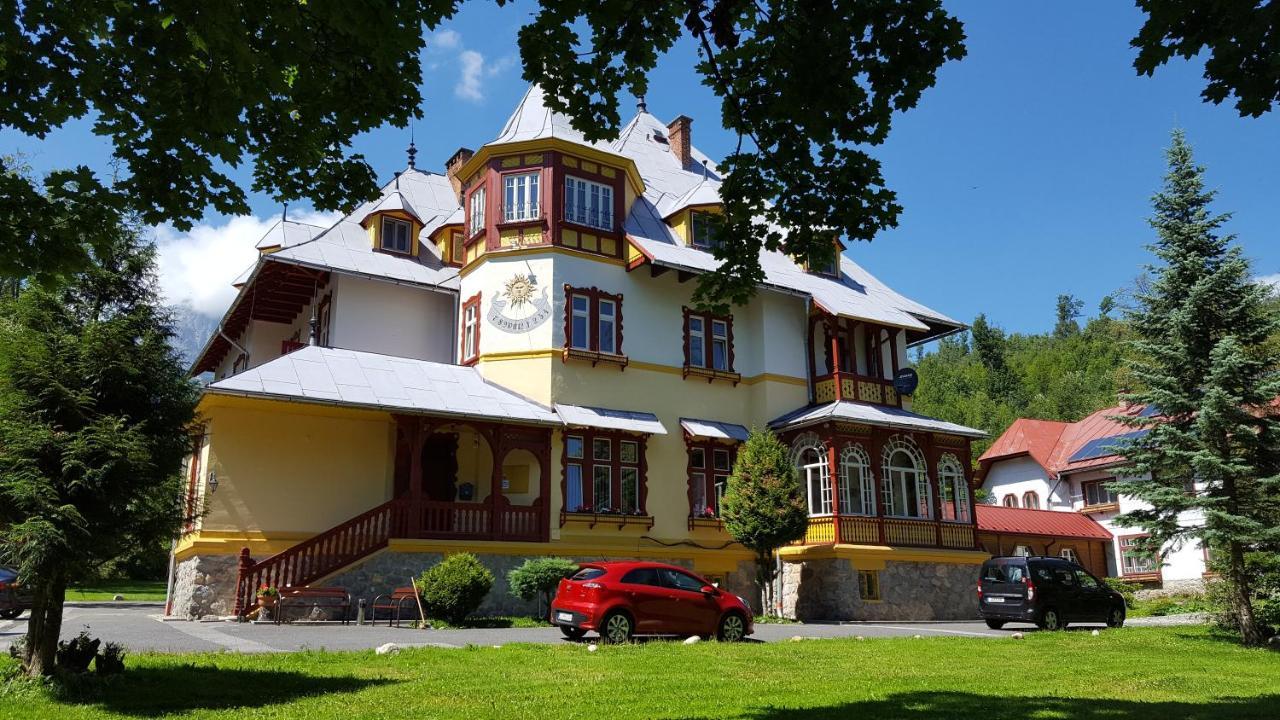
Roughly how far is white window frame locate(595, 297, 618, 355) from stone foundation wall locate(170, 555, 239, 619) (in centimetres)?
1019

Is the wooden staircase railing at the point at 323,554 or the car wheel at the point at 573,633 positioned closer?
the car wheel at the point at 573,633

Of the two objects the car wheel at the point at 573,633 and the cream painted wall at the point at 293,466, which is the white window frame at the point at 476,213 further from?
the car wheel at the point at 573,633

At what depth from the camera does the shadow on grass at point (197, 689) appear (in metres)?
9.11

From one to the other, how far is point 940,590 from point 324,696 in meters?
20.5

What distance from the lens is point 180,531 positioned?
11203 millimetres

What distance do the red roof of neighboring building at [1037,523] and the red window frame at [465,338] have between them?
21.0m

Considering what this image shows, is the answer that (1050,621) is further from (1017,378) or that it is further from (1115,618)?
(1017,378)

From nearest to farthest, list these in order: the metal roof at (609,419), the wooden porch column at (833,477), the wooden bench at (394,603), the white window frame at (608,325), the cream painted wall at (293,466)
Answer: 1. the wooden bench at (394,603)
2. the cream painted wall at (293,466)
3. the metal roof at (609,419)
4. the wooden porch column at (833,477)
5. the white window frame at (608,325)

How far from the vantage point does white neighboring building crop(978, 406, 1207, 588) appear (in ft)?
128

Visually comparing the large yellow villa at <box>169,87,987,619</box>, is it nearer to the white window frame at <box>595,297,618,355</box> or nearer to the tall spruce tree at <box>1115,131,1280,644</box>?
the white window frame at <box>595,297,618,355</box>

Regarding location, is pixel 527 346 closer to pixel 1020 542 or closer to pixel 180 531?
pixel 180 531

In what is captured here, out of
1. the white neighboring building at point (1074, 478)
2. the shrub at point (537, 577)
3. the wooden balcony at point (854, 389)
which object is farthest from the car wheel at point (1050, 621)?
the white neighboring building at point (1074, 478)

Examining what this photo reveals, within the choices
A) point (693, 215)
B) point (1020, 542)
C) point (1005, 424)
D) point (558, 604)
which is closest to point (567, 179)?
point (693, 215)

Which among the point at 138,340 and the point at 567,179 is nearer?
the point at 138,340
